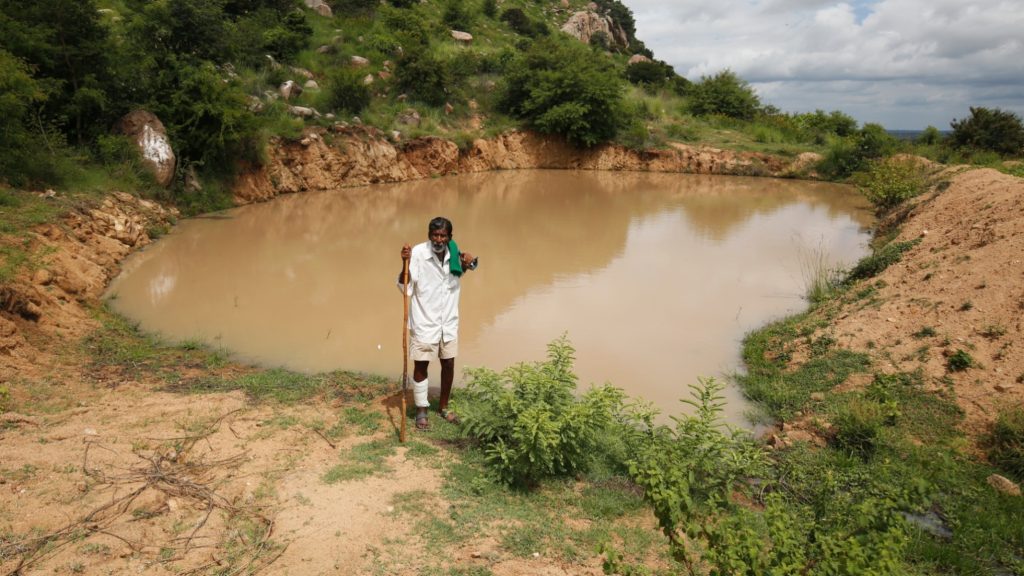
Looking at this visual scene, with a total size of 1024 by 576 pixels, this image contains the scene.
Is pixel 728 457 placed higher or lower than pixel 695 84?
lower

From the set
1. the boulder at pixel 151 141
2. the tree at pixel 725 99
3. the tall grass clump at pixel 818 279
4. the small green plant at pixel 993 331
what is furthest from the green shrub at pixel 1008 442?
the tree at pixel 725 99

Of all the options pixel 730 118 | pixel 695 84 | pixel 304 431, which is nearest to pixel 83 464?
pixel 304 431

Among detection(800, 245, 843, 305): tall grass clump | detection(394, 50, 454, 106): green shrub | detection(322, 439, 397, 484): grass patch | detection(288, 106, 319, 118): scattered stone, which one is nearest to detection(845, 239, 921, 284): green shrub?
A: detection(800, 245, 843, 305): tall grass clump

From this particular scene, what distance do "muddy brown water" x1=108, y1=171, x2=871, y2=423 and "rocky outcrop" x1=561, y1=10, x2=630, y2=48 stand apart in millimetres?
28074

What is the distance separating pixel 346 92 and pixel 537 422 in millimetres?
18109

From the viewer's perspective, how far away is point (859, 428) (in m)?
4.79

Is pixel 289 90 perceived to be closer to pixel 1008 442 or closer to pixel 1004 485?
pixel 1008 442

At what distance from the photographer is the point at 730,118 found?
93.1 ft

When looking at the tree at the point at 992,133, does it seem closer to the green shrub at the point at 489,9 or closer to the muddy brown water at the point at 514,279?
the muddy brown water at the point at 514,279

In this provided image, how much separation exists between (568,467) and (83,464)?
3256 mm

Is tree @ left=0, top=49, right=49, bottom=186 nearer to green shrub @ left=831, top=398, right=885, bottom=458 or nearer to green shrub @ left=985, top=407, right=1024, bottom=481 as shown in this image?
green shrub @ left=831, top=398, right=885, bottom=458

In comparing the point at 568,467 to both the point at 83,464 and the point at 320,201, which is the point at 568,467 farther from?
the point at 320,201

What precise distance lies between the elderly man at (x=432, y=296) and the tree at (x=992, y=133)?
922 inches

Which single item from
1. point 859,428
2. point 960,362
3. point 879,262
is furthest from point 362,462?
point 879,262
